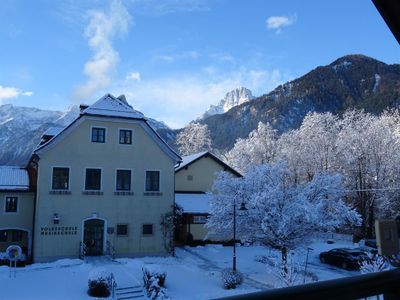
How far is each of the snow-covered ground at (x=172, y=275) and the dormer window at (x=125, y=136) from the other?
8.02 meters

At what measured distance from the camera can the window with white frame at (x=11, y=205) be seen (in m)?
29.2

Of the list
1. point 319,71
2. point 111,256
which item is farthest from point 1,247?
point 319,71

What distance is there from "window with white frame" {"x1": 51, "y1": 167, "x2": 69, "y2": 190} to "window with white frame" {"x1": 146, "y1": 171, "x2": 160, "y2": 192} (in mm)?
5578

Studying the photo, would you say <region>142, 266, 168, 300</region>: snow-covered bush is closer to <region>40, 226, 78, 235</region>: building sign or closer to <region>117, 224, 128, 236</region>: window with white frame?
<region>117, 224, 128, 236</region>: window with white frame

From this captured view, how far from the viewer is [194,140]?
63.3 meters

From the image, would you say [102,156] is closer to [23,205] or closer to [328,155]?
[23,205]

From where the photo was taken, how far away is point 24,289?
19.2m

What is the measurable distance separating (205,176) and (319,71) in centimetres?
9801

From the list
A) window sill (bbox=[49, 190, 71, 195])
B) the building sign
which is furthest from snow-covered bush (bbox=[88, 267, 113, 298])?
window sill (bbox=[49, 190, 71, 195])

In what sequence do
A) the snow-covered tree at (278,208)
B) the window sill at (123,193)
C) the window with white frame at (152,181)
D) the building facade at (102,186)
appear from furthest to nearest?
the window with white frame at (152,181)
the window sill at (123,193)
the building facade at (102,186)
the snow-covered tree at (278,208)

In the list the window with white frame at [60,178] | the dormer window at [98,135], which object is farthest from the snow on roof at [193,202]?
the window with white frame at [60,178]

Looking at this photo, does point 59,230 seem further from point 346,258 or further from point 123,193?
point 346,258

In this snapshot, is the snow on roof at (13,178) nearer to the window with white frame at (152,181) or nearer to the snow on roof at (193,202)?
the window with white frame at (152,181)

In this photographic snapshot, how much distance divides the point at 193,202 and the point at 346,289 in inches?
1374
